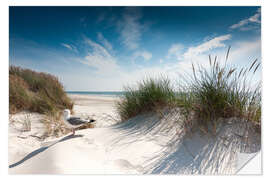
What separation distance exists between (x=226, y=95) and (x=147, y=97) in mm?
1298

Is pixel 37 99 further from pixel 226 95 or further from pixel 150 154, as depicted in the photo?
pixel 226 95

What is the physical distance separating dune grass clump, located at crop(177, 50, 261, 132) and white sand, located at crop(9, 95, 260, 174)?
14cm

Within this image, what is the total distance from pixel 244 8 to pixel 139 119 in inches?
88.5

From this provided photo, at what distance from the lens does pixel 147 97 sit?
268 cm

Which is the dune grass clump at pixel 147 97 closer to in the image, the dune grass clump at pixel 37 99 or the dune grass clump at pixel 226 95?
the dune grass clump at pixel 226 95

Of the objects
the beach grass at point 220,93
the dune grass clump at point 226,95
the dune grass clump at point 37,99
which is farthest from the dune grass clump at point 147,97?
the dune grass clump at point 37,99

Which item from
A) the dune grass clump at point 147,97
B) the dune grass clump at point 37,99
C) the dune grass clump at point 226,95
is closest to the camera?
the dune grass clump at point 226,95

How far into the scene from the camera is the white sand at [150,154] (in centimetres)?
134

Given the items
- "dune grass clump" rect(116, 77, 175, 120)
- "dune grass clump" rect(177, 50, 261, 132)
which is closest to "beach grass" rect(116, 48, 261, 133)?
"dune grass clump" rect(177, 50, 261, 132)

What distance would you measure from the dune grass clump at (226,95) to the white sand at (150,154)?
14 centimetres

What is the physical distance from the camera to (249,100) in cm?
173

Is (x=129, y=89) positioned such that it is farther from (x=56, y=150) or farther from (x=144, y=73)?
(x=56, y=150)

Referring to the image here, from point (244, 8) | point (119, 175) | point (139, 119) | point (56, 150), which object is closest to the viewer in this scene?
point (119, 175)
